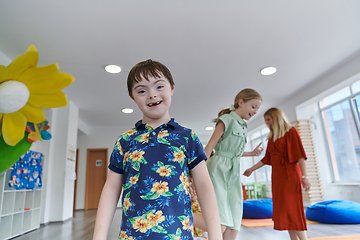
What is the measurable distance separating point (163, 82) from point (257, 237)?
3.11 m

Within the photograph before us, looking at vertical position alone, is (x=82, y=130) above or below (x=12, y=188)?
above

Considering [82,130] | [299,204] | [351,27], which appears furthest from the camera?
[82,130]

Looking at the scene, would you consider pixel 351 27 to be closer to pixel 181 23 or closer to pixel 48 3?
pixel 181 23

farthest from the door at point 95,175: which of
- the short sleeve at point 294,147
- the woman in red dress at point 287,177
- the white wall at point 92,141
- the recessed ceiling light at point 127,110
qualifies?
A: the short sleeve at point 294,147

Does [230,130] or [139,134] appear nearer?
[139,134]

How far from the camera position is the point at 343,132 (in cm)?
575

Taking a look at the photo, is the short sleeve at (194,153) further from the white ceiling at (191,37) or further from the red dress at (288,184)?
the white ceiling at (191,37)

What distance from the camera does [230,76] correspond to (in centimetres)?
477

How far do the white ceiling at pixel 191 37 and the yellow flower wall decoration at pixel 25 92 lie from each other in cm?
275

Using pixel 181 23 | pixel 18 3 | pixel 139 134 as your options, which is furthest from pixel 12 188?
pixel 139 134

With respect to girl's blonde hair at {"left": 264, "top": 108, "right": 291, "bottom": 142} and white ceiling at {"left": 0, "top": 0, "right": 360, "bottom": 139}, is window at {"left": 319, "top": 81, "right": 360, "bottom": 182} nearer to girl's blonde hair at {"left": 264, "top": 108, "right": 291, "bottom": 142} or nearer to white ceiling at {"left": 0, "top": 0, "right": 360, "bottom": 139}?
white ceiling at {"left": 0, "top": 0, "right": 360, "bottom": 139}

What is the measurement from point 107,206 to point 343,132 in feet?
20.6

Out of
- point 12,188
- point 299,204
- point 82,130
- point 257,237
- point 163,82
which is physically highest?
point 82,130

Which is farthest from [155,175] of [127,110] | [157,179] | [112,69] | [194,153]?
[127,110]
